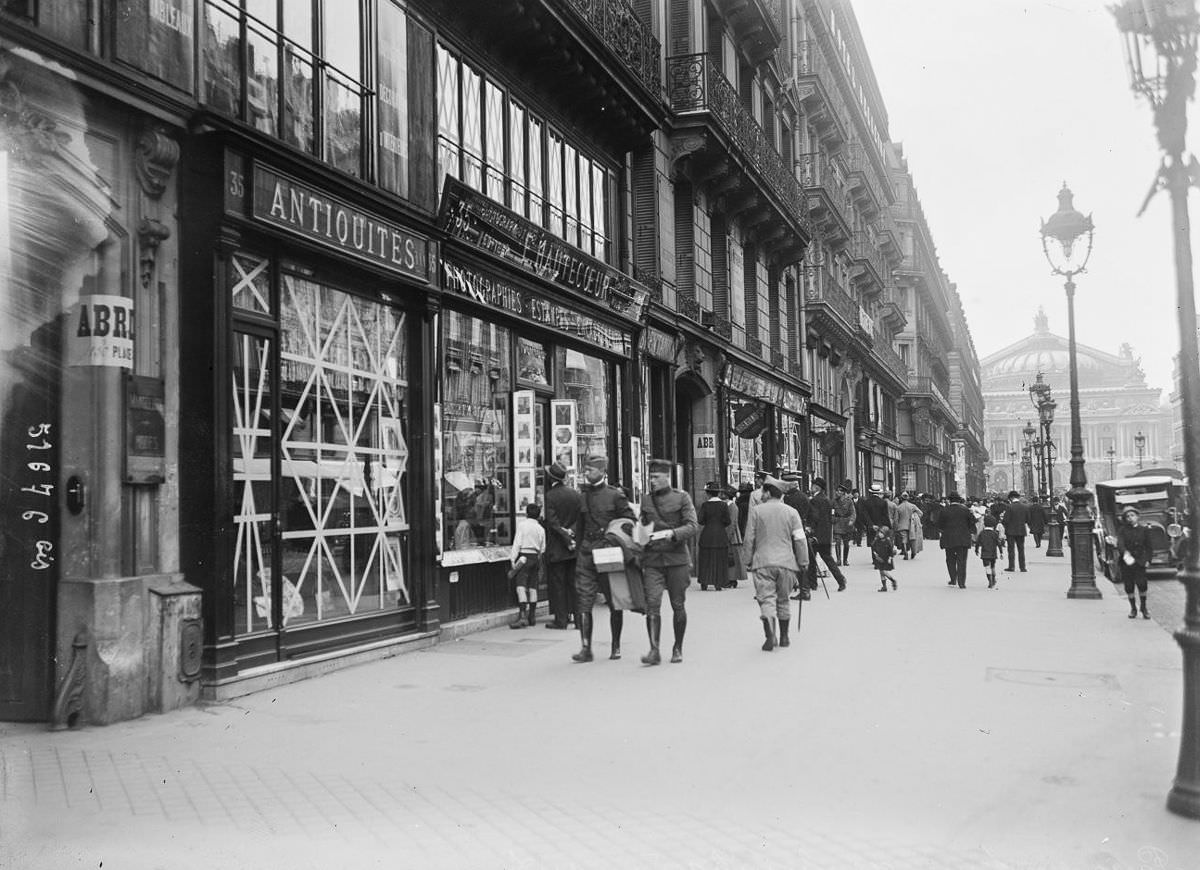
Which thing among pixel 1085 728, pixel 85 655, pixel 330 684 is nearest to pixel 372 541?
pixel 330 684

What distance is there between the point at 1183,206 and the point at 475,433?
8932mm

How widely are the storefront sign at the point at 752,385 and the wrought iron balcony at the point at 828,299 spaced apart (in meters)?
A: 6.81

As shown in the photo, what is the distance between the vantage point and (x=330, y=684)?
368 inches

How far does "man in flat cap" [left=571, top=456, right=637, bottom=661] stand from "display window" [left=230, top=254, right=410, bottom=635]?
2099 mm

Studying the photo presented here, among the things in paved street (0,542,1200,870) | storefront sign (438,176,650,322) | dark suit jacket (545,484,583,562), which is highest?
storefront sign (438,176,650,322)

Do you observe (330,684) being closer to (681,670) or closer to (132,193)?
(681,670)

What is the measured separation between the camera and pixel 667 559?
34.4ft

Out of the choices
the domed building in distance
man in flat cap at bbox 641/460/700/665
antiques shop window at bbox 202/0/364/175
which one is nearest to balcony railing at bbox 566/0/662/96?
antiques shop window at bbox 202/0/364/175

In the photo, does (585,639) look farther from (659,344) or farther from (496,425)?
(659,344)

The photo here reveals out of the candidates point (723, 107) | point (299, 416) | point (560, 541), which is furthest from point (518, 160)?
point (723, 107)

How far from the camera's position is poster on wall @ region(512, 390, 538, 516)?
14430 mm

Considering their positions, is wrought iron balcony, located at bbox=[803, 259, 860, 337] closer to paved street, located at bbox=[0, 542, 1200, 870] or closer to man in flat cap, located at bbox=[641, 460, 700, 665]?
man in flat cap, located at bbox=[641, 460, 700, 665]

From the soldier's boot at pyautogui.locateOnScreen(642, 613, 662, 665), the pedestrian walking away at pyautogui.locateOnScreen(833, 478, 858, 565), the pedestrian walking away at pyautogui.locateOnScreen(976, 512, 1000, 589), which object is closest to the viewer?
the soldier's boot at pyautogui.locateOnScreen(642, 613, 662, 665)

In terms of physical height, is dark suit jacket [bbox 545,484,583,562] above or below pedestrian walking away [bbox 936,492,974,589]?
above
